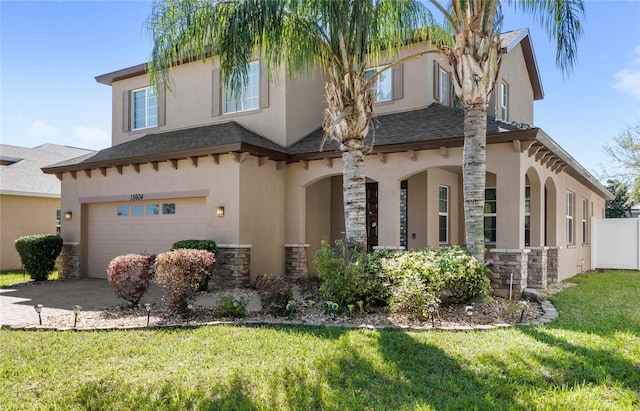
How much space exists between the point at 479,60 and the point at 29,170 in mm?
19268

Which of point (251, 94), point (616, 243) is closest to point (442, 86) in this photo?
point (251, 94)

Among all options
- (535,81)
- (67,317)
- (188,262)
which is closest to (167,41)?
(188,262)

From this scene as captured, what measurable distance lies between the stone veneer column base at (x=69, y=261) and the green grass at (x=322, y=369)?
8152 millimetres

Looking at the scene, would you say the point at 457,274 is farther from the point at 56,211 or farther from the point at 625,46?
the point at 56,211

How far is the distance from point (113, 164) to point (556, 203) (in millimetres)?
13233

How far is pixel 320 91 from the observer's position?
49.7 ft

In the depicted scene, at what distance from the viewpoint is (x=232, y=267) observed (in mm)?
11797

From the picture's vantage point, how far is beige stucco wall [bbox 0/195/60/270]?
58.5ft

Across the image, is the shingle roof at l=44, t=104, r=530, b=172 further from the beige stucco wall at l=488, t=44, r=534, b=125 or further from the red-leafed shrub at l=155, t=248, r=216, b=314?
the red-leafed shrub at l=155, t=248, r=216, b=314

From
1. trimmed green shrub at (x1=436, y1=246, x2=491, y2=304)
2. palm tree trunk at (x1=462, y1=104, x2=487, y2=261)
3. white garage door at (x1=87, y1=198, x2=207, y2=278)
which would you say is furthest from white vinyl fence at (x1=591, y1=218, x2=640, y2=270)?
white garage door at (x1=87, y1=198, x2=207, y2=278)

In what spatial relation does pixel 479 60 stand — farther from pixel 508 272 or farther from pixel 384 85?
pixel 384 85

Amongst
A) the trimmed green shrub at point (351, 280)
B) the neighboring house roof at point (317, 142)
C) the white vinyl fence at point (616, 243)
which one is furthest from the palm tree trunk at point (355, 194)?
the white vinyl fence at point (616, 243)

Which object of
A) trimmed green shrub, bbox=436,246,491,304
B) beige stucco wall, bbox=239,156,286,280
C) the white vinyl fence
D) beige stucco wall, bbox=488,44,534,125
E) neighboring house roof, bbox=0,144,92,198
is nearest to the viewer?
trimmed green shrub, bbox=436,246,491,304

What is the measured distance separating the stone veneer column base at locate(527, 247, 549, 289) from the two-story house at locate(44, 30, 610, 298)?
0.03 m
